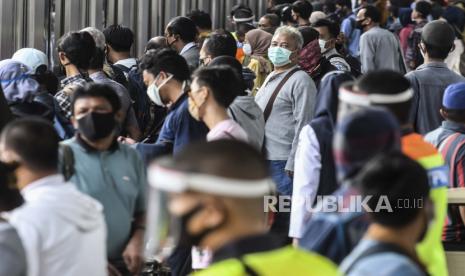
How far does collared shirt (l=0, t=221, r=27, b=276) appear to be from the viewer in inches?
172

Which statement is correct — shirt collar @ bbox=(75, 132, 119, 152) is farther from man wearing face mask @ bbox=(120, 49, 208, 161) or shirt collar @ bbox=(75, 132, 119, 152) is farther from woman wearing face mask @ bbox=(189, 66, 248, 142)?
man wearing face mask @ bbox=(120, 49, 208, 161)

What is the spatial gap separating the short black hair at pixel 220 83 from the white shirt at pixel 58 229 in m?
1.83

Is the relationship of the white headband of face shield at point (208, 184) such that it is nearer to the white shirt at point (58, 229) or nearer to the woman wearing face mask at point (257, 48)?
the white shirt at point (58, 229)

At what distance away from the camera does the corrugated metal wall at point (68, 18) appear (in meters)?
11.0

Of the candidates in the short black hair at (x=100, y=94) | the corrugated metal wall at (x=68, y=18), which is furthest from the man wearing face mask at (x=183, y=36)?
the short black hair at (x=100, y=94)

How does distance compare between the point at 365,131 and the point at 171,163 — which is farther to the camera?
the point at 365,131

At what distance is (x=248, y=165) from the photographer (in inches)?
130

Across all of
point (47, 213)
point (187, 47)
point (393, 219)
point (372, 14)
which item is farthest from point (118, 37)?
point (393, 219)

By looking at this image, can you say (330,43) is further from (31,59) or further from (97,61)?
(31,59)

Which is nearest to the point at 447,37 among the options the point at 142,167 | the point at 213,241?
the point at 142,167

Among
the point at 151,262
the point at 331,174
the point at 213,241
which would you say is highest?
the point at 213,241

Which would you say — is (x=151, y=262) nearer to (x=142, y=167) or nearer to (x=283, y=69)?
(x=142, y=167)

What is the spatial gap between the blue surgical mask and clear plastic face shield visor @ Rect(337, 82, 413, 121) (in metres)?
4.15

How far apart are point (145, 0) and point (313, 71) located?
17.3ft
